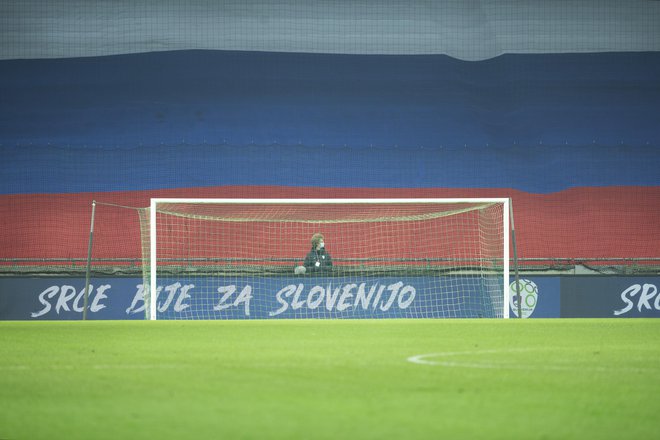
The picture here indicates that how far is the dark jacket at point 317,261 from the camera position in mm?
11766

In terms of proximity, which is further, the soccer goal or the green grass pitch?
the soccer goal

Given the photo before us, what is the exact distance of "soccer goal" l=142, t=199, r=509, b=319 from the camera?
453 inches

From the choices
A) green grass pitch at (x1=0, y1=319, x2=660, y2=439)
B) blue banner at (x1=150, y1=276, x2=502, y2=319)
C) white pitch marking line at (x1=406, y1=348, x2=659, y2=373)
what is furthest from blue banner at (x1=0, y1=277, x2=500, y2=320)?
white pitch marking line at (x1=406, y1=348, x2=659, y2=373)

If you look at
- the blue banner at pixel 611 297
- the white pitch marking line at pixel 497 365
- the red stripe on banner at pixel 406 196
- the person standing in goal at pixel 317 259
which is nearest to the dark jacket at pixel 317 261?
the person standing in goal at pixel 317 259

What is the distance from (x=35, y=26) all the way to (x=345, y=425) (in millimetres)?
15018

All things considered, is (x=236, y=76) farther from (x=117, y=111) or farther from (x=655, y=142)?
(x=655, y=142)

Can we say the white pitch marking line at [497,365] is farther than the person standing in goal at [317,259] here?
No

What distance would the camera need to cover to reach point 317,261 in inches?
460

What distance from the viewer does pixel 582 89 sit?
52.9ft

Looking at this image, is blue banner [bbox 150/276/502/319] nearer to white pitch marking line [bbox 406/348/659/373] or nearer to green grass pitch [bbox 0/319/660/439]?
green grass pitch [bbox 0/319/660/439]

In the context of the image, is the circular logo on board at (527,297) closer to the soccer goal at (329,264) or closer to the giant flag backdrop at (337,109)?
the soccer goal at (329,264)

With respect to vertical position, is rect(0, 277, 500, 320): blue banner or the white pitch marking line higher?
rect(0, 277, 500, 320): blue banner

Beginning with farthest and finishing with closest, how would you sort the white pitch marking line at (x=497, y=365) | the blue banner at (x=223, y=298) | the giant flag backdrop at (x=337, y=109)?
the giant flag backdrop at (x=337, y=109) < the blue banner at (x=223, y=298) < the white pitch marking line at (x=497, y=365)

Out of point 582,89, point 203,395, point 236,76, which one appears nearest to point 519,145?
point 582,89
